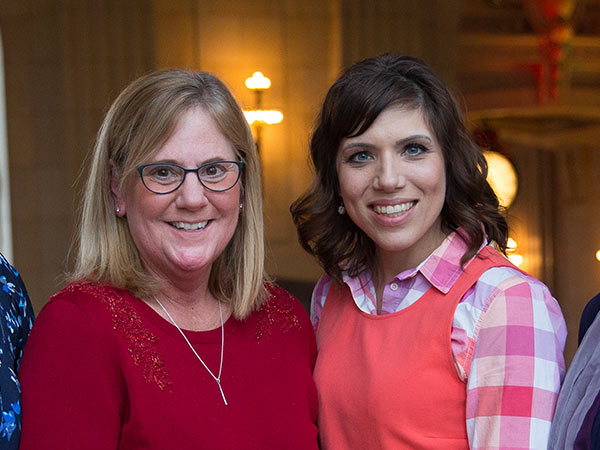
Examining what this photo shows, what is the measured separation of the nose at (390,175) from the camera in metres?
1.76

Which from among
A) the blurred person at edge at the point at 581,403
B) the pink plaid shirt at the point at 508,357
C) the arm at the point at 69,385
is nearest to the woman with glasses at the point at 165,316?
the arm at the point at 69,385

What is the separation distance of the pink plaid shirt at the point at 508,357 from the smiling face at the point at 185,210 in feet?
1.76

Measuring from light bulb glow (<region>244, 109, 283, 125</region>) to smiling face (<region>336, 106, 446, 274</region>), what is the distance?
4791mm

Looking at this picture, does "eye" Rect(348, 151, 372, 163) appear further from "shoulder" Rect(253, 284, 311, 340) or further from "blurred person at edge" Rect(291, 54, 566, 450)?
"shoulder" Rect(253, 284, 311, 340)

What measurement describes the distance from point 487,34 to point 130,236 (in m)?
4.48

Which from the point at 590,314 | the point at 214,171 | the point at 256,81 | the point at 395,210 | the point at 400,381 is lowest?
the point at 400,381

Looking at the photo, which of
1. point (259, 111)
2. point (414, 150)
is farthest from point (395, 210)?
point (259, 111)

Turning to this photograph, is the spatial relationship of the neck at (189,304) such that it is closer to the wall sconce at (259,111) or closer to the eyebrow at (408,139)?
the eyebrow at (408,139)

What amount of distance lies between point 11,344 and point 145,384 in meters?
0.26

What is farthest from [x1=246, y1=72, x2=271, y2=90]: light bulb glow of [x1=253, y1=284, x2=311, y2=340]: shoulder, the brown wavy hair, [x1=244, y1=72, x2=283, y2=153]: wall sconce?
[x1=253, y1=284, x2=311, y2=340]: shoulder

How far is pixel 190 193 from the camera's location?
1.66 metres

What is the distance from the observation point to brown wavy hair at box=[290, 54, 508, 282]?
70.5 inches

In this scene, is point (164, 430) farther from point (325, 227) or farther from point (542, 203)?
point (542, 203)

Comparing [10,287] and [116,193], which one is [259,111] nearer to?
[116,193]
